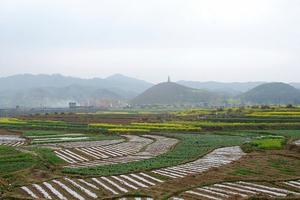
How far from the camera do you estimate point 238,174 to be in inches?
792

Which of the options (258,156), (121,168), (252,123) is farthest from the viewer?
(252,123)

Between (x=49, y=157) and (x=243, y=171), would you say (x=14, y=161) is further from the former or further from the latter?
(x=243, y=171)

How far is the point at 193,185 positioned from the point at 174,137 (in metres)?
23.7

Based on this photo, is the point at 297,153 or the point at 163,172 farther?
the point at 297,153

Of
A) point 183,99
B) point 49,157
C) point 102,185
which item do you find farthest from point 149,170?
point 183,99

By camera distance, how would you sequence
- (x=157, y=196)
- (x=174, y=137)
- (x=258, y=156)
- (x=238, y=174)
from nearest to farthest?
(x=157, y=196) → (x=238, y=174) → (x=258, y=156) → (x=174, y=137)

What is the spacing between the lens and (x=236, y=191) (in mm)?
16594

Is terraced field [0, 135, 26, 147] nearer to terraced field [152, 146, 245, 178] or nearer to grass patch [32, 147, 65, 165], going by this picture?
grass patch [32, 147, 65, 165]

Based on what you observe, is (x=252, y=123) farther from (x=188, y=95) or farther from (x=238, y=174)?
(x=188, y=95)

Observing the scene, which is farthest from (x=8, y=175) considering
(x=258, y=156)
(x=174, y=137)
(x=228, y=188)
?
(x=174, y=137)

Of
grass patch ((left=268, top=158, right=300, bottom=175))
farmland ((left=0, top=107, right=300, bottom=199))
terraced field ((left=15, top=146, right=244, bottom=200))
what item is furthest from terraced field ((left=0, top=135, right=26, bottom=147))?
grass patch ((left=268, top=158, right=300, bottom=175))

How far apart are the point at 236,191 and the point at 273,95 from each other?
171m

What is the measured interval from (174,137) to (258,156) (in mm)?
16699

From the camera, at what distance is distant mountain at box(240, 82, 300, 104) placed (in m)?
172
